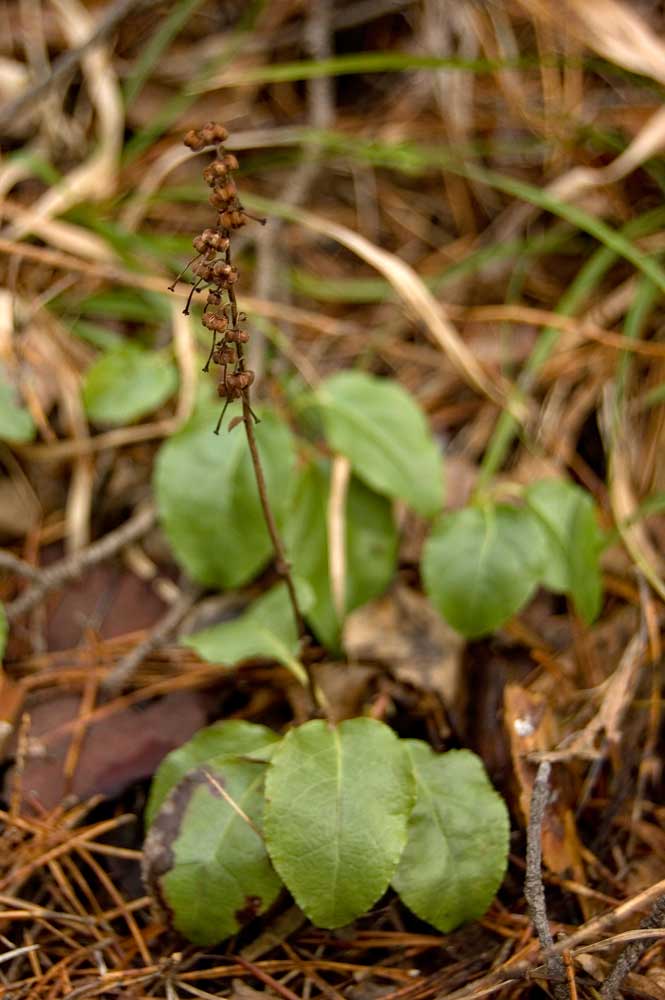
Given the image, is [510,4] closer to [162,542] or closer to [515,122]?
[515,122]

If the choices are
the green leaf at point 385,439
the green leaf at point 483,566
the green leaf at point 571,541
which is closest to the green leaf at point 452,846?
the green leaf at point 483,566

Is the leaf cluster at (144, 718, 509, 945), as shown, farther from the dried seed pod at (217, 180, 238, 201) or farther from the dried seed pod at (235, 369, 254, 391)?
the dried seed pod at (217, 180, 238, 201)

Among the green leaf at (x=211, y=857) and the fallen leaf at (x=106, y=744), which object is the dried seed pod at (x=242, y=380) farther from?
the fallen leaf at (x=106, y=744)

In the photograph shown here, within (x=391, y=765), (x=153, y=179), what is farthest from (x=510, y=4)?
(x=391, y=765)

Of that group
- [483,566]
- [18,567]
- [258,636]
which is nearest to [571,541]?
[483,566]

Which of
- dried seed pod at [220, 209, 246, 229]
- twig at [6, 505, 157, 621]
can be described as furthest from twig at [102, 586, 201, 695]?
dried seed pod at [220, 209, 246, 229]

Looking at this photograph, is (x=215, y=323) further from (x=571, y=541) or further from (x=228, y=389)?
(x=571, y=541)

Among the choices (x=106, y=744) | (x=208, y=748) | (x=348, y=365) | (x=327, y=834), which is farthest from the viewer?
(x=348, y=365)
